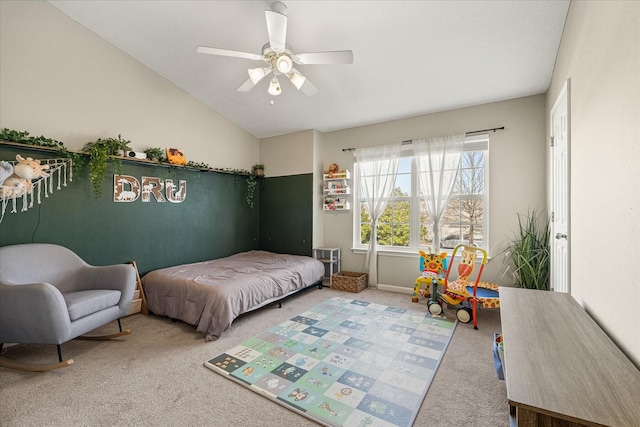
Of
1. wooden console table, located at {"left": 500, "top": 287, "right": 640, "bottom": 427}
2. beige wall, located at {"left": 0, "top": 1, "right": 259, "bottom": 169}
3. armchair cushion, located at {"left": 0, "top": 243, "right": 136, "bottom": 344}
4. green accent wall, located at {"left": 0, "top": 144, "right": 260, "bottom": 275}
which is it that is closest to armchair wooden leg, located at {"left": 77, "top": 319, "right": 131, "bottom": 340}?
armchair cushion, located at {"left": 0, "top": 243, "right": 136, "bottom": 344}

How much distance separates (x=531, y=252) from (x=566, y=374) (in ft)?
8.89

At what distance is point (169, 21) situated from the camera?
114 inches

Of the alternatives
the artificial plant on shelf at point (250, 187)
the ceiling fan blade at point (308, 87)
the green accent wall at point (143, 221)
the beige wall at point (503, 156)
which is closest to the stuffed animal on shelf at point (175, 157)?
the green accent wall at point (143, 221)

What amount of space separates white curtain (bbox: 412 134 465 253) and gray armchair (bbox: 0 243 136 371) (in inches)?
147

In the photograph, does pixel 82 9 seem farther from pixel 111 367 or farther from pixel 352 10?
pixel 111 367

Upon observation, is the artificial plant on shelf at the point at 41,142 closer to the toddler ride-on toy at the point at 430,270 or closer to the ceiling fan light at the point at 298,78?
the ceiling fan light at the point at 298,78

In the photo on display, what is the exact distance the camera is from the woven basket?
14.1ft

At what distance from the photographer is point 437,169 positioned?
4.03 m

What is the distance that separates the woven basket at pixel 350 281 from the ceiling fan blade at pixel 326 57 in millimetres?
3010

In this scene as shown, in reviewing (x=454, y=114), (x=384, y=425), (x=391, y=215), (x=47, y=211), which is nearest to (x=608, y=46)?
(x=384, y=425)

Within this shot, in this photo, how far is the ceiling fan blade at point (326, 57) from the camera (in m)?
2.37

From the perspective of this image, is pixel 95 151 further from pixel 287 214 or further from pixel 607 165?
pixel 607 165

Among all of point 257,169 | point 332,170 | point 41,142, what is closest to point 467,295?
point 332,170

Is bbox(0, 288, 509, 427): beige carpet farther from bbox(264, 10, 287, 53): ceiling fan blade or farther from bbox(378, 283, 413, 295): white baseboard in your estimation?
bbox(264, 10, 287, 53): ceiling fan blade
